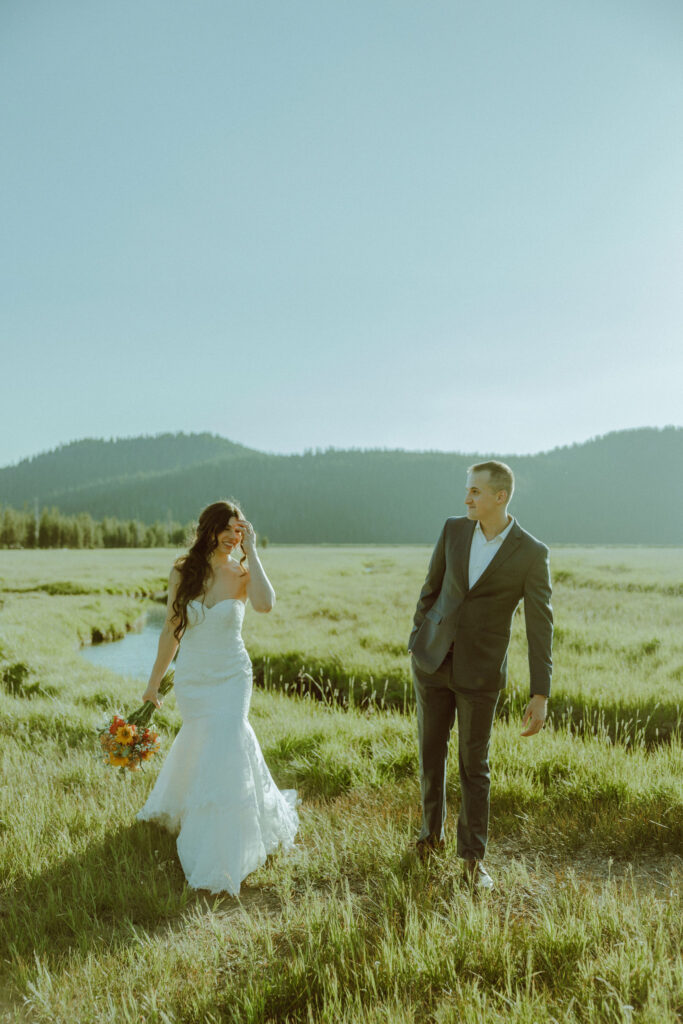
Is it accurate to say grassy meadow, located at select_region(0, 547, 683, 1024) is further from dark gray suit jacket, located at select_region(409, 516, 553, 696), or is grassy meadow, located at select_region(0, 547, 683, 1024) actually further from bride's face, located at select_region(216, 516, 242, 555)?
bride's face, located at select_region(216, 516, 242, 555)

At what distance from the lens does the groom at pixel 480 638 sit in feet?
A: 13.3

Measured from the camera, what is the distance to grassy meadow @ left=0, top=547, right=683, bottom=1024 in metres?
2.93

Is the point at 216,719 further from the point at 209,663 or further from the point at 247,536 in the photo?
the point at 247,536

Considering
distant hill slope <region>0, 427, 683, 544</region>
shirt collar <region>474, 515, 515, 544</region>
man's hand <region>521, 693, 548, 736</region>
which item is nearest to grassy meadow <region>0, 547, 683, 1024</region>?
man's hand <region>521, 693, 548, 736</region>

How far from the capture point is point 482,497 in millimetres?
4078

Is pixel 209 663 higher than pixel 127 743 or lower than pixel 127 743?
higher

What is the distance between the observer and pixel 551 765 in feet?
19.2

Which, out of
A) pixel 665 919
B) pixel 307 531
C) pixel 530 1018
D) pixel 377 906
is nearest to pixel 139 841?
pixel 377 906

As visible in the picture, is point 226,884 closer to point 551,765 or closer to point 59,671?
point 551,765

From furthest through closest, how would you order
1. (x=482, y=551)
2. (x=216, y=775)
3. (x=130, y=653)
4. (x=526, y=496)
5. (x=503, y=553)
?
(x=526, y=496) < (x=130, y=653) < (x=216, y=775) < (x=482, y=551) < (x=503, y=553)

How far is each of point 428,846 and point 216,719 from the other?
1.90 m

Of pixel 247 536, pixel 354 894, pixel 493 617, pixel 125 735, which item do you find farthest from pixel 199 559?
pixel 354 894

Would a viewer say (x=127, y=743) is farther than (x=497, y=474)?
Yes

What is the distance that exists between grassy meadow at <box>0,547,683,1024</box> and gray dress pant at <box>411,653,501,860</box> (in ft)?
0.94
